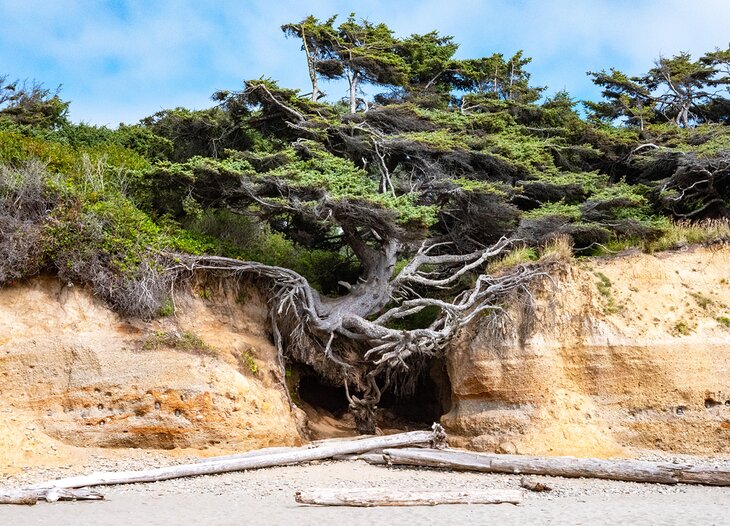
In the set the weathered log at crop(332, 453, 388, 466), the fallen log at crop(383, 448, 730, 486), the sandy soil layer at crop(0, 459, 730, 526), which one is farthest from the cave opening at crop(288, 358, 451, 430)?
the sandy soil layer at crop(0, 459, 730, 526)

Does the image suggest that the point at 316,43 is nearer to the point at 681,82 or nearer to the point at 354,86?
the point at 354,86

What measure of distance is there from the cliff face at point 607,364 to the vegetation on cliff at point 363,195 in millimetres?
1019

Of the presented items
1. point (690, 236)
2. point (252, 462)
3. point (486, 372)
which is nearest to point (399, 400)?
point (486, 372)

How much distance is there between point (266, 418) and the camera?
16453mm

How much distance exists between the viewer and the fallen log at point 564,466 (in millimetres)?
13031

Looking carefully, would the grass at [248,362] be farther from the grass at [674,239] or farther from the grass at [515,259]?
the grass at [674,239]

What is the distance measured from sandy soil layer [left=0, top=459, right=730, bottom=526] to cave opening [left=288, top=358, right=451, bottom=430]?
215 inches

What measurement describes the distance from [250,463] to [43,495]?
444 centimetres

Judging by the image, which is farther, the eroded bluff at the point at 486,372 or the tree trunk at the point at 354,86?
the tree trunk at the point at 354,86

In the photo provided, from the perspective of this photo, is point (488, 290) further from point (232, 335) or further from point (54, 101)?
point (54, 101)

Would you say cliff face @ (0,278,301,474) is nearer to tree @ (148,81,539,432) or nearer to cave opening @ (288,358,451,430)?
tree @ (148,81,539,432)

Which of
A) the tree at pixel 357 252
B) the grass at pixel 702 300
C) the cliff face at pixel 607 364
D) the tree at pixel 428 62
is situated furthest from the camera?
the tree at pixel 428 62

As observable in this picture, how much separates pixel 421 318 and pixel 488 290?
3948 millimetres

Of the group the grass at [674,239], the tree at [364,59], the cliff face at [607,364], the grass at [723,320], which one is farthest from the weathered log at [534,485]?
the tree at [364,59]
